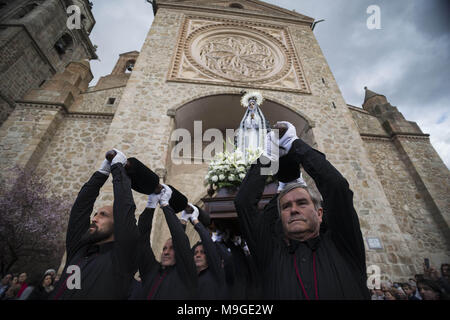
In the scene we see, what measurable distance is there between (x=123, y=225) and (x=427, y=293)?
5.40 m

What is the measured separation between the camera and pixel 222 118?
9.33 metres

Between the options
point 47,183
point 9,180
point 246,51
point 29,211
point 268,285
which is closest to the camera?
point 268,285

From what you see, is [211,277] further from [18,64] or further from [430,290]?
[18,64]

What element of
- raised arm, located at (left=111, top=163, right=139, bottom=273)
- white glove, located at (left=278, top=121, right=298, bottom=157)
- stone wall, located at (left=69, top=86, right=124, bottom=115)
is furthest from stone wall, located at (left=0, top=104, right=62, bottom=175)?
white glove, located at (left=278, top=121, right=298, bottom=157)

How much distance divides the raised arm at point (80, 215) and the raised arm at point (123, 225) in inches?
19.3

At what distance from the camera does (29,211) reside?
5.34 m

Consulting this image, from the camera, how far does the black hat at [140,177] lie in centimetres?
203

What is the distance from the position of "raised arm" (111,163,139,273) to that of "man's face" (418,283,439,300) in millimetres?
5101

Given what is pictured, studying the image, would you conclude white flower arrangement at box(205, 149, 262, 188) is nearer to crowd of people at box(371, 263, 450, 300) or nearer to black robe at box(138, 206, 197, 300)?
black robe at box(138, 206, 197, 300)

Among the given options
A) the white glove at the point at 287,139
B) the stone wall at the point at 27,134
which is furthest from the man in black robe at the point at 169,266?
the stone wall at the point at 27,134

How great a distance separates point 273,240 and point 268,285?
30cm

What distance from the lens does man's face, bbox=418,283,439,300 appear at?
3670 mm

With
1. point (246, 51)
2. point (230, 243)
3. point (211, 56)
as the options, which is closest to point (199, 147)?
point (211, 56)

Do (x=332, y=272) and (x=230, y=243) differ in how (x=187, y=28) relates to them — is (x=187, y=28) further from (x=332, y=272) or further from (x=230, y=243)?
(x=332, y=272)
